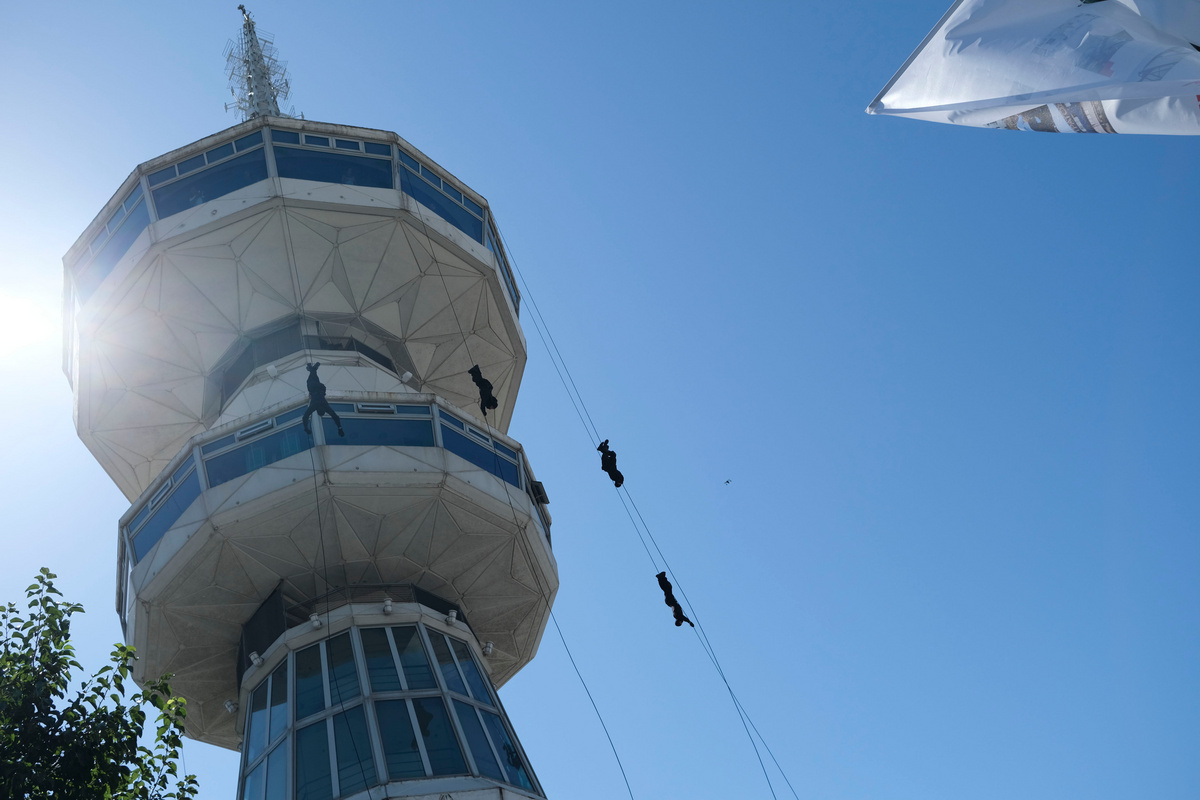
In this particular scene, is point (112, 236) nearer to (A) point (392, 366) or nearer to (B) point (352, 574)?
(A) point (392, 366)

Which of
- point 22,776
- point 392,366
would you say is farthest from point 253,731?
point 392,366

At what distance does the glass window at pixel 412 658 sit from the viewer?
21.9 meters

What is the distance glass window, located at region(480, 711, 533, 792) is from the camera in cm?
2091

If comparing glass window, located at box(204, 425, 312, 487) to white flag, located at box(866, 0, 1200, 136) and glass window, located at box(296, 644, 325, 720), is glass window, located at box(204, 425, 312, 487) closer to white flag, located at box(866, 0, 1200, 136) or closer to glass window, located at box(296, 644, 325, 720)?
glass window, located at box(296, 644, 325, 720)

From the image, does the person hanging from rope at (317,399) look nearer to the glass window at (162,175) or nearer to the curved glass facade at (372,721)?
the curved glass facade at (372,721)

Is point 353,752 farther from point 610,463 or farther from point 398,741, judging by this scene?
point 610,463

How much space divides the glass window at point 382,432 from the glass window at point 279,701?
4817 millimetres

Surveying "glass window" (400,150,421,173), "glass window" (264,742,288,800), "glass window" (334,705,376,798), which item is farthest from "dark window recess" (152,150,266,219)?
"glass window" (264,742,288,800)

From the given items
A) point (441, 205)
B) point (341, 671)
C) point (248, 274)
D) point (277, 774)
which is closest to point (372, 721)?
point (341, 671)

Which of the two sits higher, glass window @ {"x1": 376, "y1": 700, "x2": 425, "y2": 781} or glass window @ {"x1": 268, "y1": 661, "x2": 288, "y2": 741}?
glass window @ {"x1": 268, "y1": 661, "x2": 288, "y2": 741}

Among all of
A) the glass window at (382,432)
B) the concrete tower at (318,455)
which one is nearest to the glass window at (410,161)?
the concrete tower at (318,455)

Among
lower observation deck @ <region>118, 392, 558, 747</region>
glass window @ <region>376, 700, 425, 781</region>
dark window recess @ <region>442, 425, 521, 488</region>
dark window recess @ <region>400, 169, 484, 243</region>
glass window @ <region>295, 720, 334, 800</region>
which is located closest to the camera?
glass window @ <region>295, 720, 334, 800</region>

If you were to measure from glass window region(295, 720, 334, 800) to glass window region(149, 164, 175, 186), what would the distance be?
14.9 m

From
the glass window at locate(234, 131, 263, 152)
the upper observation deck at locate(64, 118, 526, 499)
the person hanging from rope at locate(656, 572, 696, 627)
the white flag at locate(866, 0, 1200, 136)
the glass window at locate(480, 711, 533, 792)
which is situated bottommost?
the white flag at locate(866, 0, 1200, 136)
